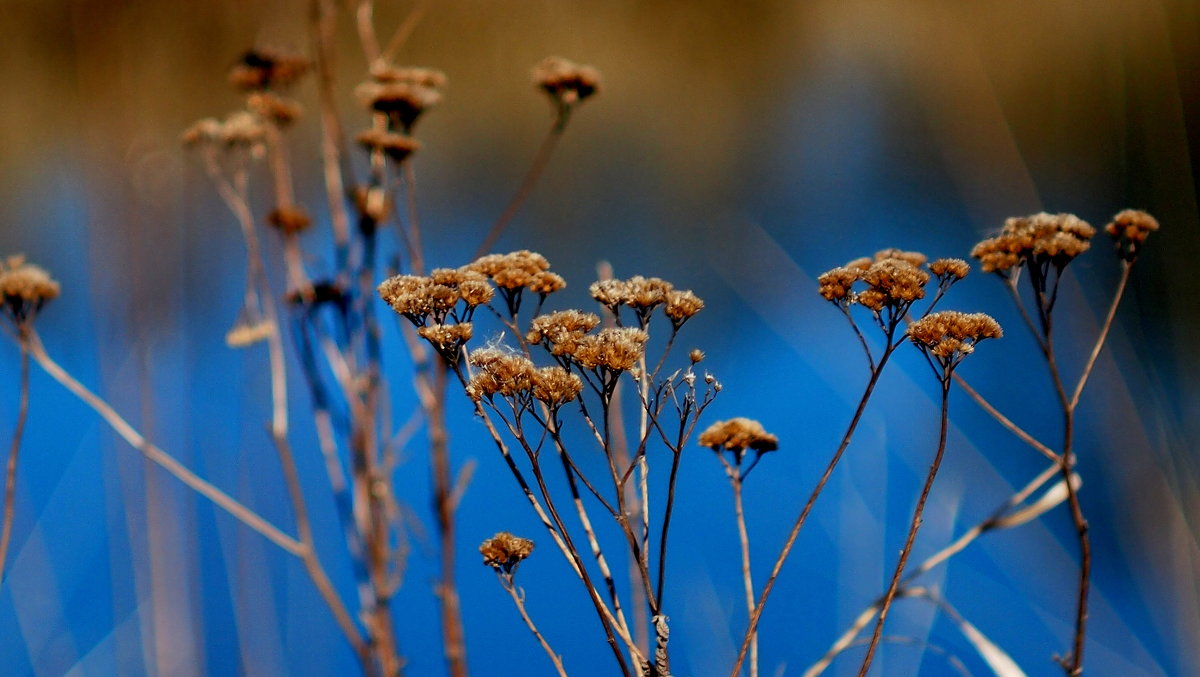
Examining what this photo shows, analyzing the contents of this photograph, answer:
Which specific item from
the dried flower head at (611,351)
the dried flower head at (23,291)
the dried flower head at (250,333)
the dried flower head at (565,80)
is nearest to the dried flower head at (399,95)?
the dried flower head at (565,80)

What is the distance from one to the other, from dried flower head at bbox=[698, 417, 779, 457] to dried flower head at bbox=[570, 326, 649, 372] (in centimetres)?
15

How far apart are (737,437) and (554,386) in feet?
0.70

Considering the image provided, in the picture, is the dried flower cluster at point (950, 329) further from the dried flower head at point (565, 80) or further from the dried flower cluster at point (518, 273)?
the dried flower head at point (565, 80)

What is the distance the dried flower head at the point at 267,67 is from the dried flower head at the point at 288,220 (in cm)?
22

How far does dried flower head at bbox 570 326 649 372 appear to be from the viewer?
2.08 feet

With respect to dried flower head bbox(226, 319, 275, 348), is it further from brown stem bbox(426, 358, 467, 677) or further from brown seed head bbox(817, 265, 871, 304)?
brown seed head bbox(817, 265, 871, 304)

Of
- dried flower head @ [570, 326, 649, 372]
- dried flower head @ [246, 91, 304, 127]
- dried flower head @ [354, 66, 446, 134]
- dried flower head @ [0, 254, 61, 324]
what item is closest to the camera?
dried flower head @ [570, 326, 649, 372]

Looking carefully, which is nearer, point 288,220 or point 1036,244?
point 1036,244

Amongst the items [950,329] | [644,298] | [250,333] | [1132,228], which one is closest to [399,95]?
[250,333]

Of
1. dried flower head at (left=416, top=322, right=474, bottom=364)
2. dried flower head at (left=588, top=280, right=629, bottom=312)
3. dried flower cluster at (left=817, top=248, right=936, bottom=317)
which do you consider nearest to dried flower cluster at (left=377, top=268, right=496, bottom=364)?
dried flower head at (left=416, top=322, right=474, bottom=364)

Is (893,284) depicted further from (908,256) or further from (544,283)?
(544,283)

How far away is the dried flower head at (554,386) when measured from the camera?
0.65 meters

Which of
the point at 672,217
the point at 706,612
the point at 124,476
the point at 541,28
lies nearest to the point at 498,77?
the point at 541,28

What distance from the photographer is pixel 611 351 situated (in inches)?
25.1
